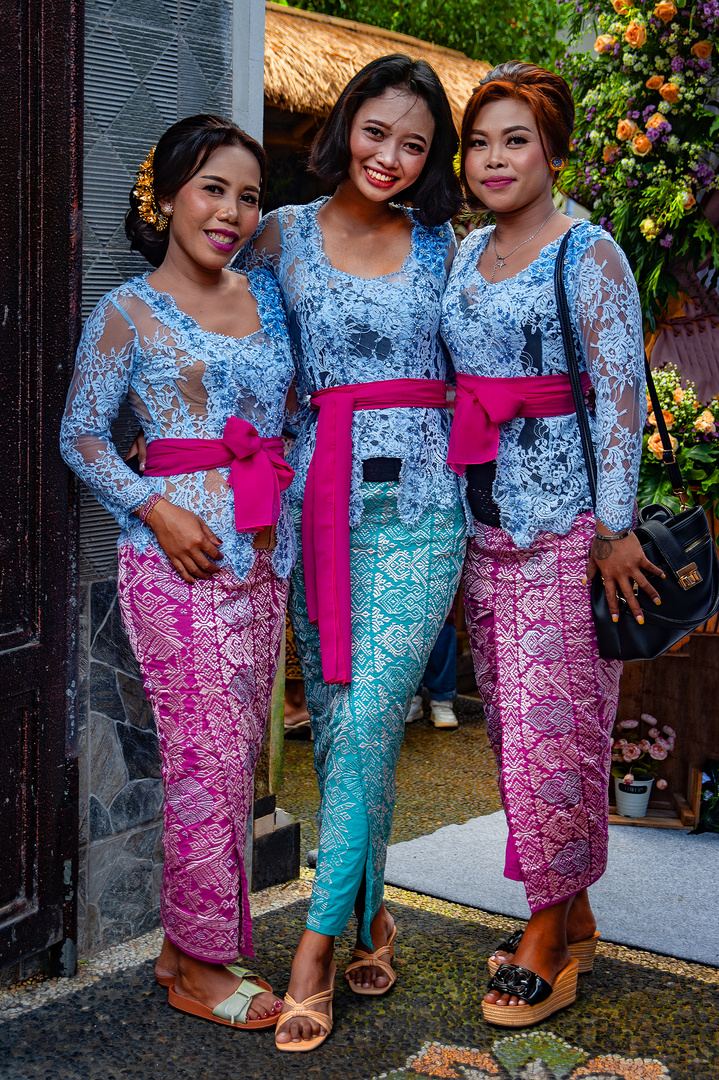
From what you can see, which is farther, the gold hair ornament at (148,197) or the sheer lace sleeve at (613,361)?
the gold hair ornament at (148,197)

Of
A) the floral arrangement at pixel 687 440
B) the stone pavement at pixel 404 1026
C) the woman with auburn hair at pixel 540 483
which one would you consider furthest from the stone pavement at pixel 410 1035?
the floral arrangement at pixel 687 440

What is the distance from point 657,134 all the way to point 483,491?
197 centimetres

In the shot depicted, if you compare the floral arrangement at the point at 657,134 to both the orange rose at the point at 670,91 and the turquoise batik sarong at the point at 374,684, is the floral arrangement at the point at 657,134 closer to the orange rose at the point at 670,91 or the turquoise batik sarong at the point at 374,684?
the orange rose at the point at 670,91

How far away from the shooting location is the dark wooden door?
2.63 meters

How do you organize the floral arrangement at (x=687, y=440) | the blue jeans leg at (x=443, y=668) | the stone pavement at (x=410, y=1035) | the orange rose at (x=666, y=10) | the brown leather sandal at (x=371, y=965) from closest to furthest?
the stone pavement at (x=410, y=1035), the brown leather sandal at (x=371, y=965), the orange rose at (x=666, y=10), the floral arrangement at (x=687, y=440), the blue jeans leg at (x=443, y=668)

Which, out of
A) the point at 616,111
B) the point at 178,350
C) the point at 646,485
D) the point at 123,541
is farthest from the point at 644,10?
the point at 123,541

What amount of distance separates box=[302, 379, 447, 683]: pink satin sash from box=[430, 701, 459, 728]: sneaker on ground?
10.3 ft

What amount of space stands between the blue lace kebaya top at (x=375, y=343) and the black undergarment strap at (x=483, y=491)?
45 mm

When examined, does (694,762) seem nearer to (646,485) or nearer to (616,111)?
(646,485)

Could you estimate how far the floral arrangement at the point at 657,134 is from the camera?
4.05 metres

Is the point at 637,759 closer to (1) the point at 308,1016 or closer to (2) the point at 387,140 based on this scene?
(1) the point at 308,1016

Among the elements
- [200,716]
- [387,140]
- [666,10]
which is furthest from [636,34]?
[200,716]

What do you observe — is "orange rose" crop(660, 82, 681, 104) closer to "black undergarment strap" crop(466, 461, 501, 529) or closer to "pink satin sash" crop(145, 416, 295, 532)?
"black undergarment strap" crop(466, 461, 501, 529)

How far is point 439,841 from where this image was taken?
411cm
